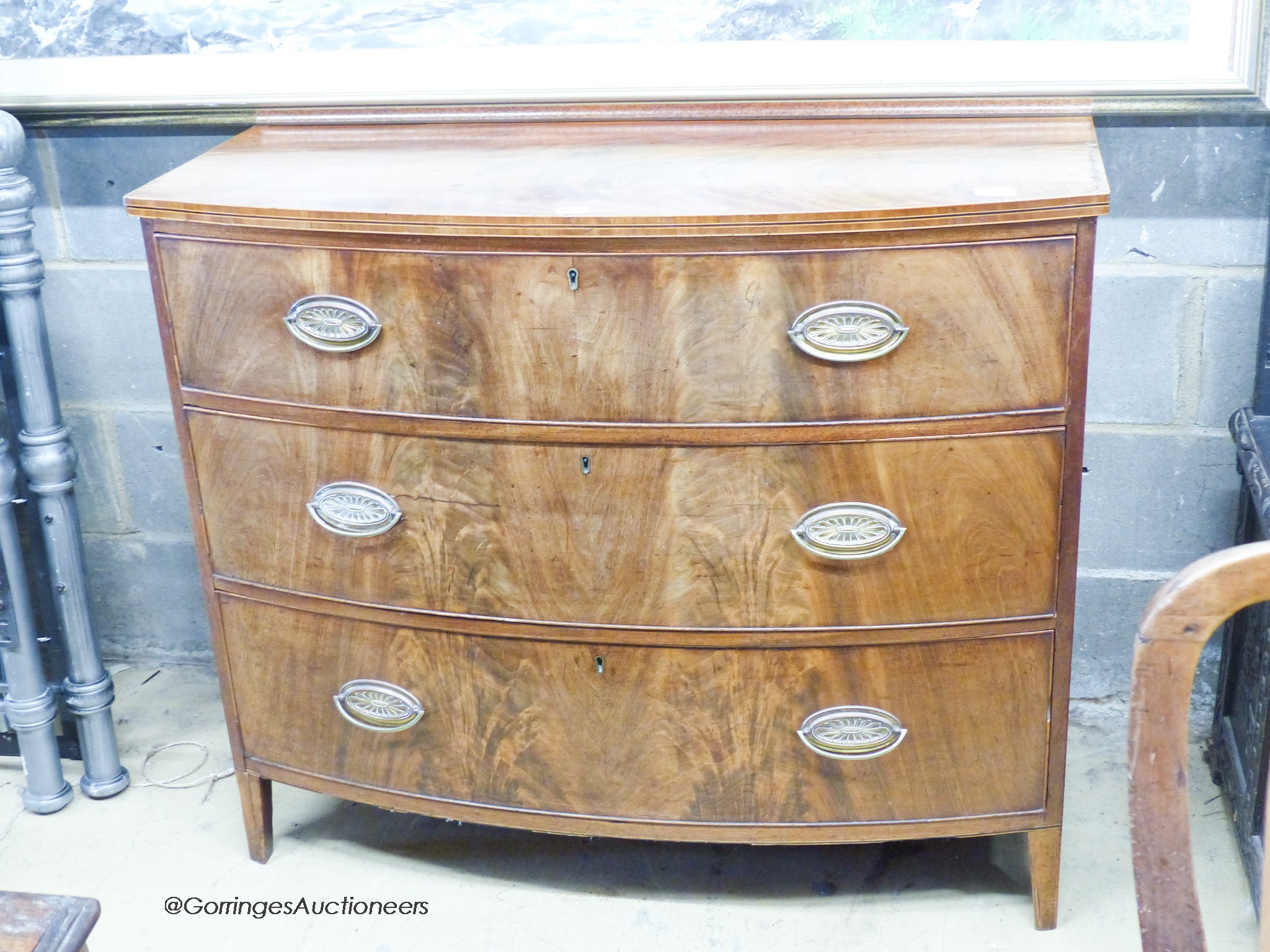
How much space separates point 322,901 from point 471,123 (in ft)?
3.69

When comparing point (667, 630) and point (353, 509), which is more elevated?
point (353, 509)

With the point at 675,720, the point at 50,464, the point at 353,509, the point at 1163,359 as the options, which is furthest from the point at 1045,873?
the point at 50,464

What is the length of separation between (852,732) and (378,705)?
0.61m

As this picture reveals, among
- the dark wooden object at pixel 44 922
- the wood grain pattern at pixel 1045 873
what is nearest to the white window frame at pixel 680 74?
the wood grain pattern at pixel 1045 873

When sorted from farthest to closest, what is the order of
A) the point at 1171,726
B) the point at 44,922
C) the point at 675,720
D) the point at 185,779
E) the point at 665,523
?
the point at 185,779
the point at 675,720
the point at 665,523
the point at 44,922
the point at 1171,726

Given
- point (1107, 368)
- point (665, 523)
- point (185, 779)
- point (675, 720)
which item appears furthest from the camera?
point (185, 779)

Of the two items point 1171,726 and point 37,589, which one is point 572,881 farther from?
point 1171,726

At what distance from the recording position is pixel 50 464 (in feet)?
6.43

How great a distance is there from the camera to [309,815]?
2.07 m

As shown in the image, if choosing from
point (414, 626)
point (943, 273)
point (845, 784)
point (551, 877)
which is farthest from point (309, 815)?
point (943, 273)

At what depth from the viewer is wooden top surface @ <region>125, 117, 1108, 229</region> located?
4.63ft

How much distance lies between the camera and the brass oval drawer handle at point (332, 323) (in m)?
1.53

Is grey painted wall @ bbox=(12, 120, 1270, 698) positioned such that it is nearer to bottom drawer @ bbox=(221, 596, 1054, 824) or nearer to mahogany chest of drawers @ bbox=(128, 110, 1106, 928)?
mahogany chest of drawers @ bbox=(128, 110, 1106, 928)

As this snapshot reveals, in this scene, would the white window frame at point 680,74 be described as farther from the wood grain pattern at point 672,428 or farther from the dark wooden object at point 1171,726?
the dark wooden object at point 1171,726
